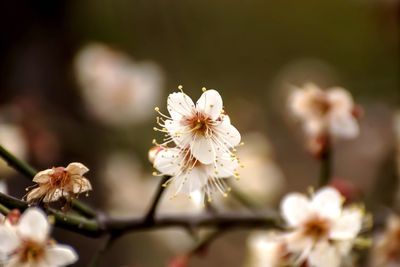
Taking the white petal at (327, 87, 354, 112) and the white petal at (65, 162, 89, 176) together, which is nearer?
the white petal at (65, 162, 89, 176)

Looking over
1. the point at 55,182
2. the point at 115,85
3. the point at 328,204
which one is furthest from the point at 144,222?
the point at 115,85

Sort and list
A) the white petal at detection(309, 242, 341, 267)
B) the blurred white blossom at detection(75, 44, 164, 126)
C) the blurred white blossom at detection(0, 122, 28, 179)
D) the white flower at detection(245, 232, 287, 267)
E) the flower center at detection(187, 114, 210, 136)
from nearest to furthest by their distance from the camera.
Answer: the flower center at detection(187, 114, 210, 136) → the white petal at detection(309, 242, 341, 267) → the white flower at detection(245, 232, 287, 267) → the blurred white blossom at detection(0, 122, 28, 179) → the blurred white blossom at detection(75, 44, 164, 126)

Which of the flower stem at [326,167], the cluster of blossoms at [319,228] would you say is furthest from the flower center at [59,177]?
the flower stem at [326,167]

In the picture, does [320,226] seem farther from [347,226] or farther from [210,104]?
[210,104]

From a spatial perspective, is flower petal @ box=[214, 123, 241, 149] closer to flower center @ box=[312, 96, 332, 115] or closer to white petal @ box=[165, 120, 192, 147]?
white petal @ box=[165, 120, 192, 147]

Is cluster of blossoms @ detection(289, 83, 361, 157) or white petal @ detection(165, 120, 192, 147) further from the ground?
cluster of blossoms @ detection(289, 83, 361, 157)

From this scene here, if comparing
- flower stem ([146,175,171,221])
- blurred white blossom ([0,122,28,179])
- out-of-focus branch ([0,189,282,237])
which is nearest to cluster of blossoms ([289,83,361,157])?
out-of-focus branch ([0,189,282,237])
